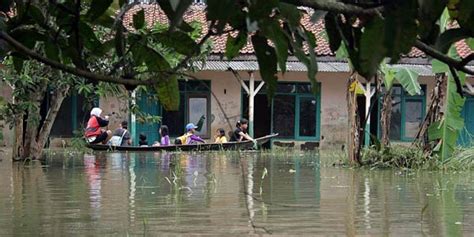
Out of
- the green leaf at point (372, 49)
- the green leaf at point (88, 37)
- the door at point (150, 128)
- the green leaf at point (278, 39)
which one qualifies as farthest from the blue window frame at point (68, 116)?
the green leaf at point (372, 49)

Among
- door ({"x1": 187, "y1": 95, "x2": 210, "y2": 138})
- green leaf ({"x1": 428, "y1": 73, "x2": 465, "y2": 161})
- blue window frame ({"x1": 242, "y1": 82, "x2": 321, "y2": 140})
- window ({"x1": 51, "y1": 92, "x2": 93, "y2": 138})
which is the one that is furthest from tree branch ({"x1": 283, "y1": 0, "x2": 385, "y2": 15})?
window ({"x1": 51, "y1": 92, "x2": 93, "y2": 138})

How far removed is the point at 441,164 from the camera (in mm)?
11883

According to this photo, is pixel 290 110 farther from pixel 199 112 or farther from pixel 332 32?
pixel 332 32

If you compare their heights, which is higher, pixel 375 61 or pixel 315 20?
pixel 315 20

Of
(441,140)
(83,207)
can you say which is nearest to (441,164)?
(441,140)

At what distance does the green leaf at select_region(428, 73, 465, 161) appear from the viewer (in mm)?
11430

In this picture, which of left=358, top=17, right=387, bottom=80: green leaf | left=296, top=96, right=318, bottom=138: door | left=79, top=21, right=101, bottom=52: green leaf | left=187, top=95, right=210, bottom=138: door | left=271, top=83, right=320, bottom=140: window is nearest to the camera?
left=358, top=17, right=387, bottom=80: green leaf

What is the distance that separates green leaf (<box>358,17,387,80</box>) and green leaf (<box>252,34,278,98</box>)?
35cm

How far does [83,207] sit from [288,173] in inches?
199

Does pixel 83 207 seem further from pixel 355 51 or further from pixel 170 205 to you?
pixel 355 51

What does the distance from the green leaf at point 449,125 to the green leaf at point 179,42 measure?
31.1 ft

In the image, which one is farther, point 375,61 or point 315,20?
point 315,20

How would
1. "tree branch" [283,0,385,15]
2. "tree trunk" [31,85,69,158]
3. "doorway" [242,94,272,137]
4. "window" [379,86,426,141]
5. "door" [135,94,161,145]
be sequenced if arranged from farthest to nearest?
1. "doorway" [242,94,272,137]
2. "window" [379,86,426,141]
3. "door" [135,94,161,145]
4. "tree trunk" [31,85,69,158]
5. "tree branch" [283,0,385,15]

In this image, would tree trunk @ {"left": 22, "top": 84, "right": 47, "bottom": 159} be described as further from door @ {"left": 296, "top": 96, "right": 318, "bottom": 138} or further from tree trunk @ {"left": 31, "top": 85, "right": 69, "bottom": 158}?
door @ {"left": 296, "top": 96, "right": 318, "bottom": 138}
